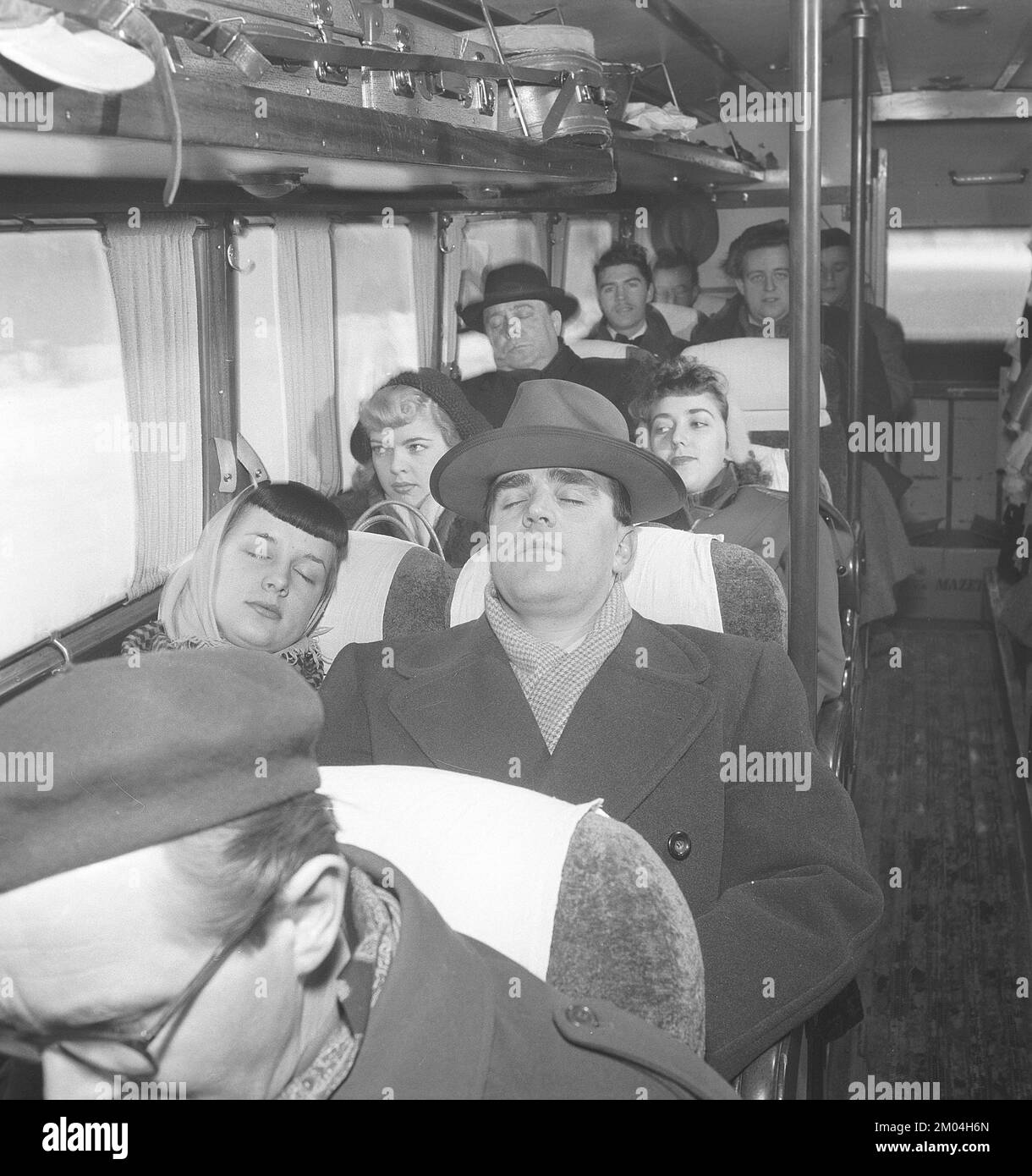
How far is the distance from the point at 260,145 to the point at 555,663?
1.01 meters

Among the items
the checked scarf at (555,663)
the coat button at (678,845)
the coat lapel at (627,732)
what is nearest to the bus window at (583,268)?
the checked scarf at (555,663)

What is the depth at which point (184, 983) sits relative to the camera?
38.7 inches

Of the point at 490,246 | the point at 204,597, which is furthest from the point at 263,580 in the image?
the point at 490,246

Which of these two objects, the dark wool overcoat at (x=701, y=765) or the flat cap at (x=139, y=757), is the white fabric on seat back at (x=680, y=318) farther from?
the flat cap at (x=139, y=757)

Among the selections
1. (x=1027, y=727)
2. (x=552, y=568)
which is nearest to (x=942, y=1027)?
(x=1027, y=727)

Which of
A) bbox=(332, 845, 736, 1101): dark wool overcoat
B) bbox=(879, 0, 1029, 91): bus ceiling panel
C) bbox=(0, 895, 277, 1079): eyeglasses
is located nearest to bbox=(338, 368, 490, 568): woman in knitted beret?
bbox=(879, 0, 1029, 91): bus ceiling panel

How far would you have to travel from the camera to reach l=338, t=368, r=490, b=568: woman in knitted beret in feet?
13.3

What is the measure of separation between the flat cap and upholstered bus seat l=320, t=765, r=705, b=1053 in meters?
0.34

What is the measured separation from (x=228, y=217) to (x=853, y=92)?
3.23m

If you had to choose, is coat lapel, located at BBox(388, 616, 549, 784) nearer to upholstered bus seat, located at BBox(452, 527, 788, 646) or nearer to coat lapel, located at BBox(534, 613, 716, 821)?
coat lapel, located at BBox(534, 613, 716, 821)

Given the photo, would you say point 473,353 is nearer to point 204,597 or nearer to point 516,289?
point 516,289

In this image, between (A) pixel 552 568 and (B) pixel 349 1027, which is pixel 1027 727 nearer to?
(A) pixel 552 568

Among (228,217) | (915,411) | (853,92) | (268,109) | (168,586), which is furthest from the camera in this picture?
(915,411)

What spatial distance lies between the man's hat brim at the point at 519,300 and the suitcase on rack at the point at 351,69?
245cm
